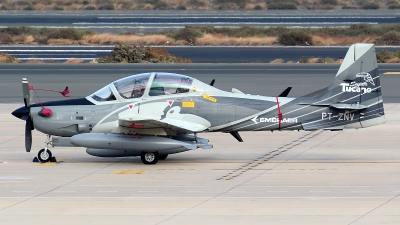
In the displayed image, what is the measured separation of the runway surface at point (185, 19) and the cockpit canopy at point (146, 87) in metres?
53.4

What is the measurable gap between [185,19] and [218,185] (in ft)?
245

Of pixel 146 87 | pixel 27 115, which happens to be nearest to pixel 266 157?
pixel 146 87

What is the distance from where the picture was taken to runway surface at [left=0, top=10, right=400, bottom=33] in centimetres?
7950

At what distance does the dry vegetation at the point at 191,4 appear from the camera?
112 metres

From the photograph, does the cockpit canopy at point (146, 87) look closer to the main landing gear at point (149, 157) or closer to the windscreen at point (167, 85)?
the windscreen at point (167, 85)

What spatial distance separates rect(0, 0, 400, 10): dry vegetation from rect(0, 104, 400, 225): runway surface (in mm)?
89485

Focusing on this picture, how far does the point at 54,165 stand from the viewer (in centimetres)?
1936

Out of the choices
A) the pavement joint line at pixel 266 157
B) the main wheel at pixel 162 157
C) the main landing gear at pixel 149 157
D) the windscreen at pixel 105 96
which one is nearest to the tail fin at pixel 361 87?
the pavement joint line at pixel 266 157

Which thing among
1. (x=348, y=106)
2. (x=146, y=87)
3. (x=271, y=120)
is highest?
(x=146, y=87)

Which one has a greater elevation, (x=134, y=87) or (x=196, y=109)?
(x=134, y=87)

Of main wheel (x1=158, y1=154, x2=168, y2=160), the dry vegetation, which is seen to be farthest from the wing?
the dry vegetation

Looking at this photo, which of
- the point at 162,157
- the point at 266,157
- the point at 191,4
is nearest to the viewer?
the point at 162,157

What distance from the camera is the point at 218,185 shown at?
16.7m

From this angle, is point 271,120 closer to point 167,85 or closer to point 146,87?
point 167,85
